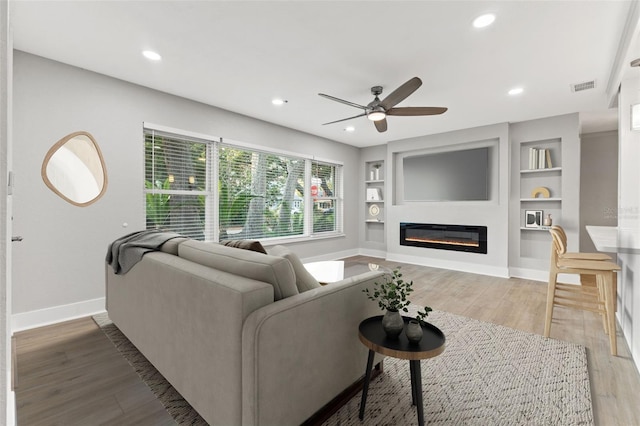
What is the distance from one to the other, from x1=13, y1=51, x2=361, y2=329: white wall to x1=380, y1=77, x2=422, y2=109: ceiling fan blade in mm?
2503

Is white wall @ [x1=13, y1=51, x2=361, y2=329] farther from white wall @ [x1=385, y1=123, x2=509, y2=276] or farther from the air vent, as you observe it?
the air vent

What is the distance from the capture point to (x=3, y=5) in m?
0.58

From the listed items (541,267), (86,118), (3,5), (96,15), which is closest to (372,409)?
(3,5)

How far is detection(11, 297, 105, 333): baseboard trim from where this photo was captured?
2.62 metres

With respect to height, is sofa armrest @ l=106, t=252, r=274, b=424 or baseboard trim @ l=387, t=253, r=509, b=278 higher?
sofa armrest @ l=106, t=252, r=274, b=424

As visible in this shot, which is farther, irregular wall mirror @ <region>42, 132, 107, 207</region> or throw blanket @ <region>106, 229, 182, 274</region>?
irregular wall mirror @ <region>42, 132, 107, 207</region>

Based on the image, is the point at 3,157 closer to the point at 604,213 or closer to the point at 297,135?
the point at 297,135

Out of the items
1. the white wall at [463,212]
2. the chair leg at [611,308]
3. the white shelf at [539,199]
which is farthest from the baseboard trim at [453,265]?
the chair leg at [611,308]

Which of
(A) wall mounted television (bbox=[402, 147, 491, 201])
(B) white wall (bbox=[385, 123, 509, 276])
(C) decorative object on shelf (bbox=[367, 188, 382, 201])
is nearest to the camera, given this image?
(B) white wall (bbox=[385, 123, 509, 276])

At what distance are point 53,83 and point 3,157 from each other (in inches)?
124

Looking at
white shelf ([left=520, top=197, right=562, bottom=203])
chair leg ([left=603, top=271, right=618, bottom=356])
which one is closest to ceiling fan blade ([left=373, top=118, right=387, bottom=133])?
chair leg ([left=603, top=271, right=618, bottom=356])

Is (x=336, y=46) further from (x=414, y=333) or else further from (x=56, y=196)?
(x=56, y=196)

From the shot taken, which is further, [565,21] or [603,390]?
[565,21]

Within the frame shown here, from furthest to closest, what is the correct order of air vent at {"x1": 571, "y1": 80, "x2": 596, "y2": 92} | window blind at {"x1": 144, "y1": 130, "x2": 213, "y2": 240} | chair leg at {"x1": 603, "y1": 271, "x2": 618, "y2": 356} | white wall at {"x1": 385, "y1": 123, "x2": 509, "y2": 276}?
white wall at {"x1": 385, "y1": 123, "x2": 509, "y2": 276} < window blind at {"x1": 144, "y1": 130, "x2": 213, "y2": 240} < air vent at {"x1": 571, "y1": 80, "x2": 596, "y2": 92} < chair leg at {"x1": 603, "y1": 271, "x2": 618, "y2": 356}
